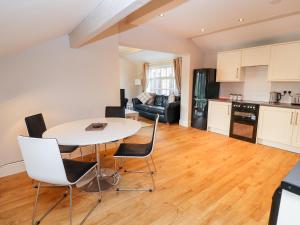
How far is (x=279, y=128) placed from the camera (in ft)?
11.7

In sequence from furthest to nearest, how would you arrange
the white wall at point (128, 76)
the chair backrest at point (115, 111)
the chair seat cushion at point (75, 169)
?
the white wall at point (128, 76) < the chair backrest at point (115, 111) < the chair seat cushion at point (75, 169)

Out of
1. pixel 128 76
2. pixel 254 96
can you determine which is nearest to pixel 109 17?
pixel 254 96

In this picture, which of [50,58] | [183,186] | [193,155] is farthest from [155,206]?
[50,58]

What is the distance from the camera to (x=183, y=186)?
2.29 m

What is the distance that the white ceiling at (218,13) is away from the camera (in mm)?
2761

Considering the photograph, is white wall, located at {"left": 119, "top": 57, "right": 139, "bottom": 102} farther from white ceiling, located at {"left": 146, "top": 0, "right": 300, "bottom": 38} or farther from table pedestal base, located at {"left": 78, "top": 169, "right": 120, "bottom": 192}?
table pedestal base, located at {"left": 78, "top": 169, "right": 120, "bottom": 192}

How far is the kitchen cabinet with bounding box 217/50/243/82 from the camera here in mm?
4289

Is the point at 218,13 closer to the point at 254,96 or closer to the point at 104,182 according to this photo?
the point at 254,96

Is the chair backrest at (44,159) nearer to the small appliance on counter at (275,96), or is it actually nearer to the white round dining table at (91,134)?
the white round dining table at (91,134)

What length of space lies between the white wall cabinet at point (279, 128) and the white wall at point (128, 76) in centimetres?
602

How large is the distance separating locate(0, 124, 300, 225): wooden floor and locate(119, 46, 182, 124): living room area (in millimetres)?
2575

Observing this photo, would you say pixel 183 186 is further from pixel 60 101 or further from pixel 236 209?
pixel 60 101

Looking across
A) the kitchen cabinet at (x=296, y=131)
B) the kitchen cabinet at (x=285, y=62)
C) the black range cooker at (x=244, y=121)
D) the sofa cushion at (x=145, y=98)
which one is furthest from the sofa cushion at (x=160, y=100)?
the kitchen cabinet at (x=296, y=131)

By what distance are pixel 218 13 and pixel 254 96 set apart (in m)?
2.28
